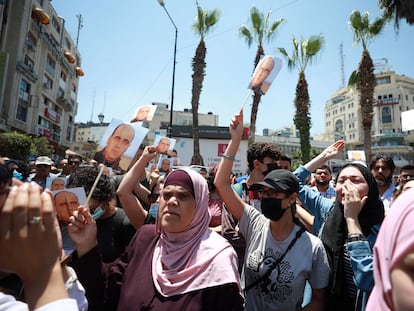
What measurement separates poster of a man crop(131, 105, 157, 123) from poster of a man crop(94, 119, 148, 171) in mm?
646

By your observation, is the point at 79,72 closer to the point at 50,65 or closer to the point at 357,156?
the point at 50,65

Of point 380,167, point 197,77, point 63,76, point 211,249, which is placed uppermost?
point 63,76

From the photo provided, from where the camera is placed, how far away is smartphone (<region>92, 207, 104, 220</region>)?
2.05 metres

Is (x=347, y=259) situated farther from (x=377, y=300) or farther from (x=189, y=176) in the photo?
(x=189, y=176)

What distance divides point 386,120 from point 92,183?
2925 inches

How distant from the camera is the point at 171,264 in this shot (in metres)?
1.63

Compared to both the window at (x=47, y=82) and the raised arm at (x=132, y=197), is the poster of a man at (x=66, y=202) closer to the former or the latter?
the raised arm at (x=132, y=197)

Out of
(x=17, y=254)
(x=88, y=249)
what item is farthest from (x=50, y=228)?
(x=88, y=249)

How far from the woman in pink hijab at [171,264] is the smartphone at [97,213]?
1.35 feet

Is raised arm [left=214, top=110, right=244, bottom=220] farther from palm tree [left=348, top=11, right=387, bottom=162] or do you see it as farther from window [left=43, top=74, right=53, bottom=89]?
window [left=43, top=74, right=53, bottom=89]

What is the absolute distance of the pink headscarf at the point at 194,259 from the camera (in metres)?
1.52

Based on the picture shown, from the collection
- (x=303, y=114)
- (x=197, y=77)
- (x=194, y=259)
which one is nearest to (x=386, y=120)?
(x=303, y=114)

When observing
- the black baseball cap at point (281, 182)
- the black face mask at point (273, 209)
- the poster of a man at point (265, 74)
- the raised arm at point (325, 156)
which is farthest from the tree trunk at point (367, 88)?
the black face mask at point (273, 209)

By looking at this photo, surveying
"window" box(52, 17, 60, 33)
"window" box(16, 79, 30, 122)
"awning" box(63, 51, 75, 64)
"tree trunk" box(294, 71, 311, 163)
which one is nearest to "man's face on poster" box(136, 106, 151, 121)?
"tree trunk" box(294, 71, 311, 163)
